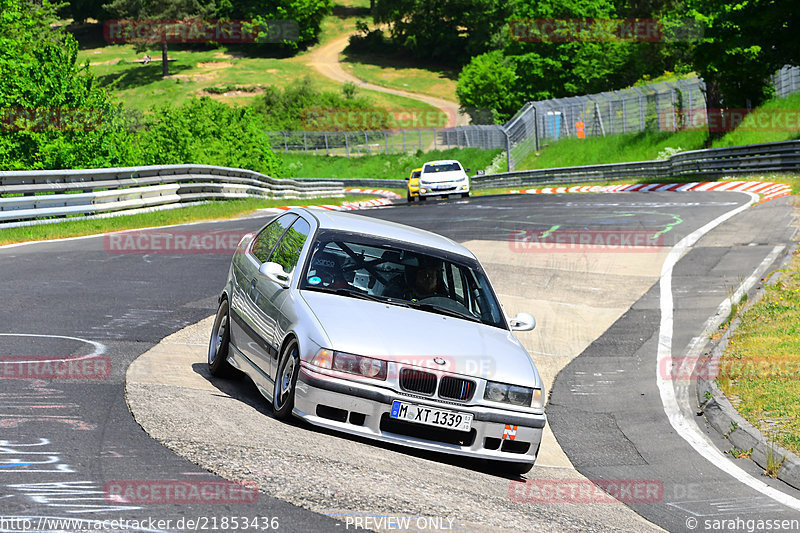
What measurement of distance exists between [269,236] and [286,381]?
7.66 ft

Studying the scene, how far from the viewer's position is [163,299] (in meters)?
12.7

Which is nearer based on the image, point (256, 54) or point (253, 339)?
point (253, 339)

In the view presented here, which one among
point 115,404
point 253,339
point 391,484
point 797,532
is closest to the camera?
point 391,484

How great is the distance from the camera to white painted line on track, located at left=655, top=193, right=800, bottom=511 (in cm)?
745

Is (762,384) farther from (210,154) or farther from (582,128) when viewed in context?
(582,128)

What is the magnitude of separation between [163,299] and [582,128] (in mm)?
46617

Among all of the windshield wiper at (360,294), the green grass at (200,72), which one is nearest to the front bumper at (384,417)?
the windshield wiper at (360,294)

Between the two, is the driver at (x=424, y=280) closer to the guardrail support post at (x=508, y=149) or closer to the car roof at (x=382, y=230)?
the car roof at (x=382, y=230)

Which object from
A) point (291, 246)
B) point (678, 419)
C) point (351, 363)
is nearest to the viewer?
point (351, 363)

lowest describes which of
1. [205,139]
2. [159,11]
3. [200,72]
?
[200,72]

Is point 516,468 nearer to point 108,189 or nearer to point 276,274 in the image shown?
point 276,274

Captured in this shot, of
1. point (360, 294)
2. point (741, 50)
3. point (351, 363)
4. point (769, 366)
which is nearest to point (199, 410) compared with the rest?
point (351, 363)

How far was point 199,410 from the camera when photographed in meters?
7.11

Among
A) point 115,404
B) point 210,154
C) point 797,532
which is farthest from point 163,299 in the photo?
point 210,154
